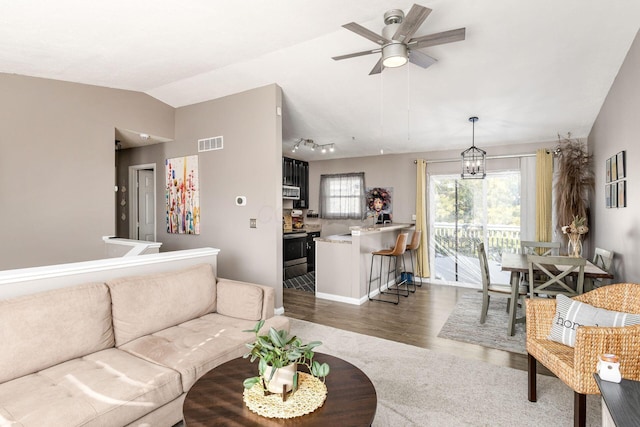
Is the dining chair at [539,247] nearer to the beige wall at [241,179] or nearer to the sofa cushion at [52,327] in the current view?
the beige wall at [241,179]

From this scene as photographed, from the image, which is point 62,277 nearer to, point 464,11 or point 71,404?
point 71,404

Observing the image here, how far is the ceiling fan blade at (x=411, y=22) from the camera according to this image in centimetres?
202

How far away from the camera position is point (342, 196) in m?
7.12

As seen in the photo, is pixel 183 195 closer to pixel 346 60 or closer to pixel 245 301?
pixel 245 301

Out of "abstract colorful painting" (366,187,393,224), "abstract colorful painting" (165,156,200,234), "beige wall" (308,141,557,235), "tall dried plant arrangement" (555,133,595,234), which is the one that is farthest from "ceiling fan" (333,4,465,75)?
"abstract colorful painting" (366,187,393,224)

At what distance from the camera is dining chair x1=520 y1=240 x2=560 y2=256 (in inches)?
176

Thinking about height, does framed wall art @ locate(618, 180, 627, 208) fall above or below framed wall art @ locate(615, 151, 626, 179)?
below

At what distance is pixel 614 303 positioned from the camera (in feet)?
7.30

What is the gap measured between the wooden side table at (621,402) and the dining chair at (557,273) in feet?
5.80

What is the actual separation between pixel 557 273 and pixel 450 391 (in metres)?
1.91

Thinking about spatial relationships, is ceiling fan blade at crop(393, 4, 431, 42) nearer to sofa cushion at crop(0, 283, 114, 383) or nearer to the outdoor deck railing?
sofa cushion at crop(0, 283, 114, 383)

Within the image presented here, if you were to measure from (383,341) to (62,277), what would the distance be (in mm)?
2800

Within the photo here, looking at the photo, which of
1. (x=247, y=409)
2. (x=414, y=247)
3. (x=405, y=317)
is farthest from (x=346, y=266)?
(x=247, y=409)

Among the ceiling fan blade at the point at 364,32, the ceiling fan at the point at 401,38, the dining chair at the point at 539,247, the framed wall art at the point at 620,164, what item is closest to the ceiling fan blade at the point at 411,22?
the ceiling fan at the point at 401,38
